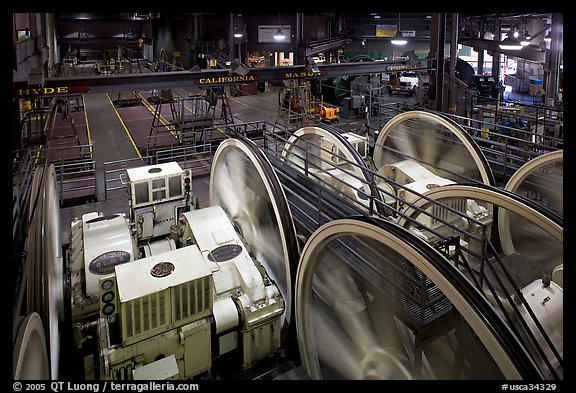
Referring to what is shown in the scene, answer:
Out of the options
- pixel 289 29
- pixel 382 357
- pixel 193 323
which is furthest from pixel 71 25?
pixel 382 357

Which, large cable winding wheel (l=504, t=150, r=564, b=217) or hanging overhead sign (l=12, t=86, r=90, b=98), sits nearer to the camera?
large cable winding wheel (l=504, t=150, r=564, b=217)

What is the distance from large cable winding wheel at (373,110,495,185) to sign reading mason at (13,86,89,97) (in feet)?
24.5

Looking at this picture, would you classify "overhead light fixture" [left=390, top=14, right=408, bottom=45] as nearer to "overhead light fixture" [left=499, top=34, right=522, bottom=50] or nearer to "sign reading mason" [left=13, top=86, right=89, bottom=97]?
"overhead light fixture" [left=499, top=34, right=522, bottom=50]

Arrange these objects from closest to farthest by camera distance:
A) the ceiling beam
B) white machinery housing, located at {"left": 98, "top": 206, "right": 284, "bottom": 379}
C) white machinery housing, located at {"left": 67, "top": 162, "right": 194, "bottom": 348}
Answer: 1. white machinery housing, located at {"left": 98, "top": 206, "right": 284, "bottom": 379}
2. white machinery housing, located at {"left": 67, "top": 162, "right": 194, "bottom": 348}
3. the ceiling beam

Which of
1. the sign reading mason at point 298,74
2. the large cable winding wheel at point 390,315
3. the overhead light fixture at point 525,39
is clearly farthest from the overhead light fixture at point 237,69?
the overhead light fixture at point 525,39

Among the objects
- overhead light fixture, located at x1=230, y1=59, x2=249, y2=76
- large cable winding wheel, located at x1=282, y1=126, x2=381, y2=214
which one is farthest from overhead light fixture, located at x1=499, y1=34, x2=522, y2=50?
overhead light fixture, located at x1=230, y1=59, x2=249, y2=76

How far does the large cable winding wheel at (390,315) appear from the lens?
319cm

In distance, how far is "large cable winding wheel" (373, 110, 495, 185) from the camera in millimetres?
9280

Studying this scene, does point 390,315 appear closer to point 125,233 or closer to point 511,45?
point 125,233

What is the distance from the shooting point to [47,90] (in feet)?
30.0

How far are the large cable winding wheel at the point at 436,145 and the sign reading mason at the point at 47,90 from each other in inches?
294

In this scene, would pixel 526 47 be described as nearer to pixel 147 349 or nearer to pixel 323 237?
pixel 323 237

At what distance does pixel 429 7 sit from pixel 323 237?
8.90ft

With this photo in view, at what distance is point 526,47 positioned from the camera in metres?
18.5
